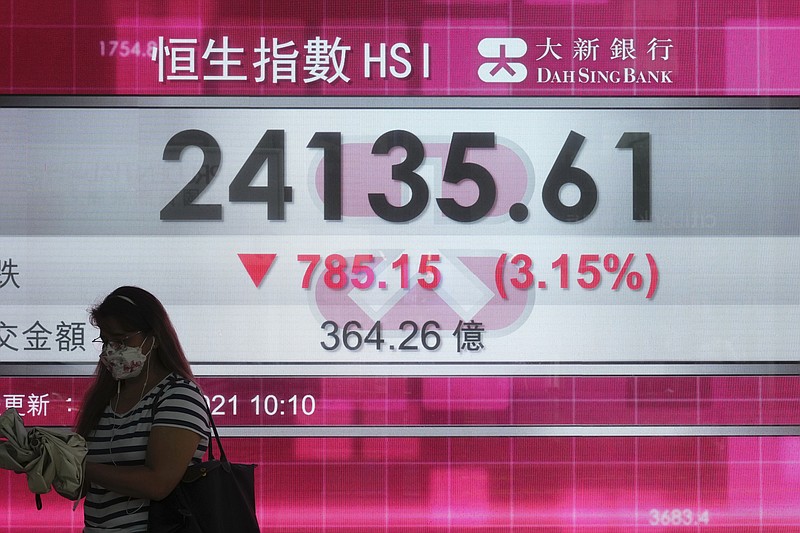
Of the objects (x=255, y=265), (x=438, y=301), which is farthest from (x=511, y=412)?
(x=255, y=265)

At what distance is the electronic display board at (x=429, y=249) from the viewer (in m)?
3.71

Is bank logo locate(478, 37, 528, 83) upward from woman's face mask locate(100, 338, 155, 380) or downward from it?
upward

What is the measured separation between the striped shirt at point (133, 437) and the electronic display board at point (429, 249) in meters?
1.33

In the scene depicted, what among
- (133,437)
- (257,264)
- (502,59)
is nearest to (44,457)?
(133,437)

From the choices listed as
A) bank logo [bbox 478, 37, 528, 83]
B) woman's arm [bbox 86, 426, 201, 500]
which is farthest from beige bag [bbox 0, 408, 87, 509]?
bank logo [bbox 478, 37, 528, 83]

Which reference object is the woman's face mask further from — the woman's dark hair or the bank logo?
the bank logo

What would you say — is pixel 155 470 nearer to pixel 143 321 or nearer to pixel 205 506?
pixel 205 506

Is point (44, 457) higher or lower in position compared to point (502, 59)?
lower

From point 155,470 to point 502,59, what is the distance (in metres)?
2.29

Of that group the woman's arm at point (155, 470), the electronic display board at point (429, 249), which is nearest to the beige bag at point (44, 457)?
the woman's arm at point (155, 470)

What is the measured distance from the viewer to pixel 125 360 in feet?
7.98

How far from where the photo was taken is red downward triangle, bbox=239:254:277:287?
372 centimetres

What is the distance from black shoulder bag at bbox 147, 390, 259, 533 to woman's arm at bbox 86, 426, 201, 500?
0.07 metres

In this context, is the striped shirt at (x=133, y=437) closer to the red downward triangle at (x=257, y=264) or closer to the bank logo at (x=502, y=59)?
the red downward triangle at (x=257, y=264)
